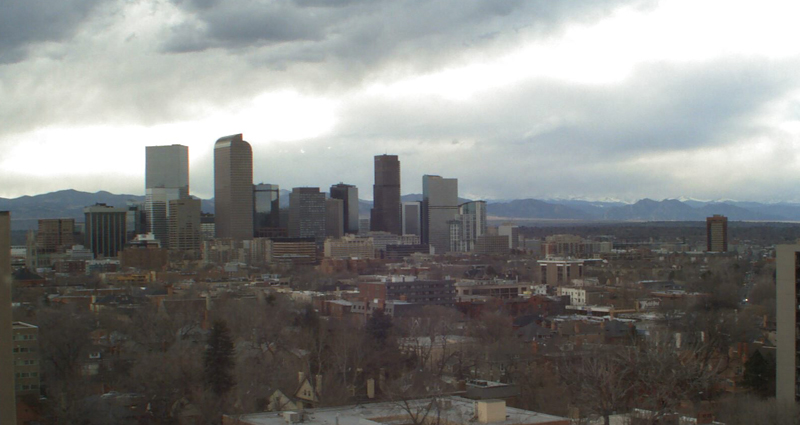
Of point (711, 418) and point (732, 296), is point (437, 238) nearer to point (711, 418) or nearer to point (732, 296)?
point (732, 296)

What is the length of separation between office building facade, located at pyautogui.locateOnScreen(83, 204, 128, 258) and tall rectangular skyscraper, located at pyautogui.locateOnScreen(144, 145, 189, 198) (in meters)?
46.6

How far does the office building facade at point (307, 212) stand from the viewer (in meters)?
160

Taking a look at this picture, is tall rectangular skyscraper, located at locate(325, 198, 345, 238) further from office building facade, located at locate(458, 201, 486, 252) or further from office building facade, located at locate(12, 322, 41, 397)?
office building facade, located at locate(12, 322, 41, 397)

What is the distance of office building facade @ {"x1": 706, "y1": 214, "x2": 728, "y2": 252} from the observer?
120m

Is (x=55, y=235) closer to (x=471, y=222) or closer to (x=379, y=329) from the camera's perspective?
(x=379, y=329)

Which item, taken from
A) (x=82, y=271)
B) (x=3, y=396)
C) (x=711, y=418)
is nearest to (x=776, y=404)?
(x=711, y=418)

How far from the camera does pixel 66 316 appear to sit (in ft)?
112

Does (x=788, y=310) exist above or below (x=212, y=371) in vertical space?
above

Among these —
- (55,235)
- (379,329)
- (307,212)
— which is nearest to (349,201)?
(307,212)

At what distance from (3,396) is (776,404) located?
14404mm

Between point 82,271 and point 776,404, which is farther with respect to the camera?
point 82,271

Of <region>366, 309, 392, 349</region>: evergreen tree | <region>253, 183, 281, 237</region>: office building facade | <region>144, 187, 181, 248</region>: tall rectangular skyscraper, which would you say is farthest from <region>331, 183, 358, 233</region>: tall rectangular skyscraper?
<region>366, 309, 392, 349</region>: evergreen tree

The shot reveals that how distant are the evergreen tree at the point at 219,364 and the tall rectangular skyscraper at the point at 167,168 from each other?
484 feet

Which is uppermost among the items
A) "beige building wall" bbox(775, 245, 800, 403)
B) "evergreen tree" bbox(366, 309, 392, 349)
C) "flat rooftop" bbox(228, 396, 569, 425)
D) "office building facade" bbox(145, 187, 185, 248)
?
"office building facade" bbox(145, 187, 185, 248)
